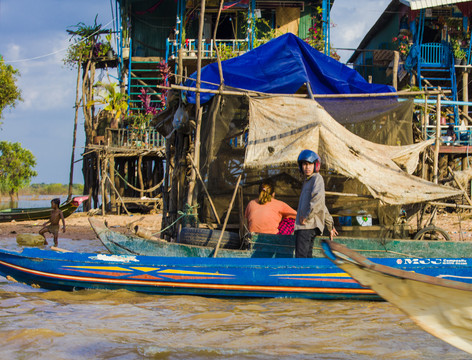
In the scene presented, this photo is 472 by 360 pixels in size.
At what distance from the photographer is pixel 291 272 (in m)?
5.85

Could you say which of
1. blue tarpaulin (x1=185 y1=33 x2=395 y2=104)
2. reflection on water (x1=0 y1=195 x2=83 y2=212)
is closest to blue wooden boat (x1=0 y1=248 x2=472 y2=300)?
blue tarpaulin (x1=185 y1=33 x2=395 y2=104)

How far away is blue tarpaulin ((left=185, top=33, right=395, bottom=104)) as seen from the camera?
8570 mm

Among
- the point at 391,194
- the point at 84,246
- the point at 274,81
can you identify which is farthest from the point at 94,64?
the point at 391,194

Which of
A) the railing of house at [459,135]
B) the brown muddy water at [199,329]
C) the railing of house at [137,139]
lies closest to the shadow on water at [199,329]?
the brown muddy water at [199,329]

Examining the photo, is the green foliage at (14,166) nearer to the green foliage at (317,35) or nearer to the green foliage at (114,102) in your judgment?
the green foliage at (114,102)

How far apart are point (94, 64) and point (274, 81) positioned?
51.0ft

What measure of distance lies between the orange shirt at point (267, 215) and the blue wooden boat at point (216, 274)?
0.97 meters

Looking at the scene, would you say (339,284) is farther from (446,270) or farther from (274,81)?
(274,81)

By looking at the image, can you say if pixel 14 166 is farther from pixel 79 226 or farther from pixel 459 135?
pixel 459 135

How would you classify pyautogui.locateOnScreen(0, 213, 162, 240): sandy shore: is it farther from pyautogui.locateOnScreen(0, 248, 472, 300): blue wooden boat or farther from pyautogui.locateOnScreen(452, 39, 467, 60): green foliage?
pyautogui.locateOnScreen(452, 39, 467, 60): green foliage

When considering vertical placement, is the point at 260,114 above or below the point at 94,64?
below

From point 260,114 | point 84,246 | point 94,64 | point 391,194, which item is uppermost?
point 94,64

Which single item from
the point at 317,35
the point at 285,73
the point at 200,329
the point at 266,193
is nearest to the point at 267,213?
the point at 266,193

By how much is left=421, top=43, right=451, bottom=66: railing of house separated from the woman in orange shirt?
1377cm
